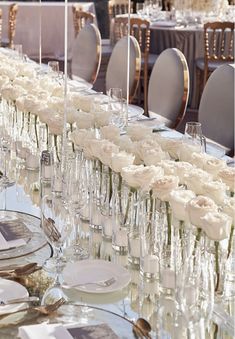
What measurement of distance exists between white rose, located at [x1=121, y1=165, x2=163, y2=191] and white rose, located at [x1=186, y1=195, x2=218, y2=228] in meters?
0.21

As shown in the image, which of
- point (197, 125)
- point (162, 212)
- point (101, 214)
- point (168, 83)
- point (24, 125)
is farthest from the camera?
point (168, 83)

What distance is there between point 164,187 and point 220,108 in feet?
6.60

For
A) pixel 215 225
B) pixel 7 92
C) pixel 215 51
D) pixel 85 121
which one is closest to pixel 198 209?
pixel 215 225

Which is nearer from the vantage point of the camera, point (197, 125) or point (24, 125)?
point (197, 125)

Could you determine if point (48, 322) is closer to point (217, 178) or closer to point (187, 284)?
point (187, 284)

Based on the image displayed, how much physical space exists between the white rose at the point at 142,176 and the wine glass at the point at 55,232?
6.4 inches

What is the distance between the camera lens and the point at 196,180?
1577 mm

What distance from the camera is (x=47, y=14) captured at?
8.52m

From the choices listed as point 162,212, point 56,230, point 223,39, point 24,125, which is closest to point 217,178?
point 162,212

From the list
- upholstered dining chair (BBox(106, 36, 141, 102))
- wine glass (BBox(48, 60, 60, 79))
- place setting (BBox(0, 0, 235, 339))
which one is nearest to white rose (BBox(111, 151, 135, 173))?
place setting (BBox(0, 0, 235, 339))

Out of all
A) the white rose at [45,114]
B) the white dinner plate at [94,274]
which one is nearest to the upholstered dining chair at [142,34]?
the white rose at [45,114]

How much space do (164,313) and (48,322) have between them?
225mm

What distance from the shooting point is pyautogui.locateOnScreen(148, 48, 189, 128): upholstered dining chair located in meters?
3.77

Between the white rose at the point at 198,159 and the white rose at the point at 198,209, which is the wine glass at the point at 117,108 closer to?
the white rose at the point at 198,159
